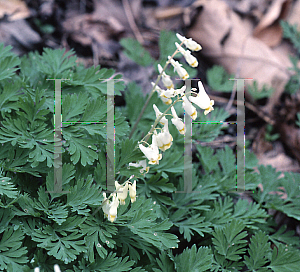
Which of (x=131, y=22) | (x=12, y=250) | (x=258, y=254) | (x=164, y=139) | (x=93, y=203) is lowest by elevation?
(x=258, y=254)

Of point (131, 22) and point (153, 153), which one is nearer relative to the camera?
point (153, 153)

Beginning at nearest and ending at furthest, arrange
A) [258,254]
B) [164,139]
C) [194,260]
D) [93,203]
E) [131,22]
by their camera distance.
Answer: [164,139] < [93,203] < [194,260] < [258,254] < [131,22]

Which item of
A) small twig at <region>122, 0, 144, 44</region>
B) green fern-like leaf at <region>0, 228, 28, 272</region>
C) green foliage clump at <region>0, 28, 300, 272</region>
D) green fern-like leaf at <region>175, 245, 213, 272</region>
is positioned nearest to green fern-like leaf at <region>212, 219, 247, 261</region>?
green foliage clump at <region>0, 28, 300, 272</region>

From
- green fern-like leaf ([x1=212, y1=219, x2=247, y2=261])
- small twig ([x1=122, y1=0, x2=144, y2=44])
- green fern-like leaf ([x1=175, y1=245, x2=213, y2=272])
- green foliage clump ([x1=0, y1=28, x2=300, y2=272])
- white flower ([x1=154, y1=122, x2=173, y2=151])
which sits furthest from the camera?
small twig ([x1=122, y1=0, x2=144, y2=44])

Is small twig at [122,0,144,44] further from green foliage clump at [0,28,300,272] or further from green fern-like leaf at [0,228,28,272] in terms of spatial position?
green fern-like leaf at [0,228,28,272]

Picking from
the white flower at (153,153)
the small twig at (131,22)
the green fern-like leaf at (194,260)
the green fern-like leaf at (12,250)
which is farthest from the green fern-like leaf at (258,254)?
the small twig at (131,22)

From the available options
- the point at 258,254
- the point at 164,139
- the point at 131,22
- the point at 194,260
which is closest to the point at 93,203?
the point at 164,139

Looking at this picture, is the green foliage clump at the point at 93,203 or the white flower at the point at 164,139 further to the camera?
the green foliage clump at the point at 93,203

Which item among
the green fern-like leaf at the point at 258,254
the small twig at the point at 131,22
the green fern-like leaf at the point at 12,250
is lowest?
the green fern-like leaf at the point at 258,254

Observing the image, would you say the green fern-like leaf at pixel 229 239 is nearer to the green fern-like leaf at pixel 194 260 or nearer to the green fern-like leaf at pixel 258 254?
the green fern-like leaf at pixel 258 254

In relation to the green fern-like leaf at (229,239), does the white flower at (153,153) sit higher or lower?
higher

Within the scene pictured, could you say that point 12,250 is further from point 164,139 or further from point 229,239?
point 229,239

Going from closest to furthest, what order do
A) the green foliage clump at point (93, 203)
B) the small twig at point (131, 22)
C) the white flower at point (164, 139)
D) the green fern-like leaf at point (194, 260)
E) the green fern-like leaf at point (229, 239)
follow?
1. the white flower at point (164, 139)
2. the green foliage clump at point (93, 203)
3. the green fern-like leaf at point (194, 260)
4. the green fern-like leaf at point (229, 239)
5. the small twig at point (131, 22)

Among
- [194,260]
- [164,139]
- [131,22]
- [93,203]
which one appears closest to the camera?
[164,139]
